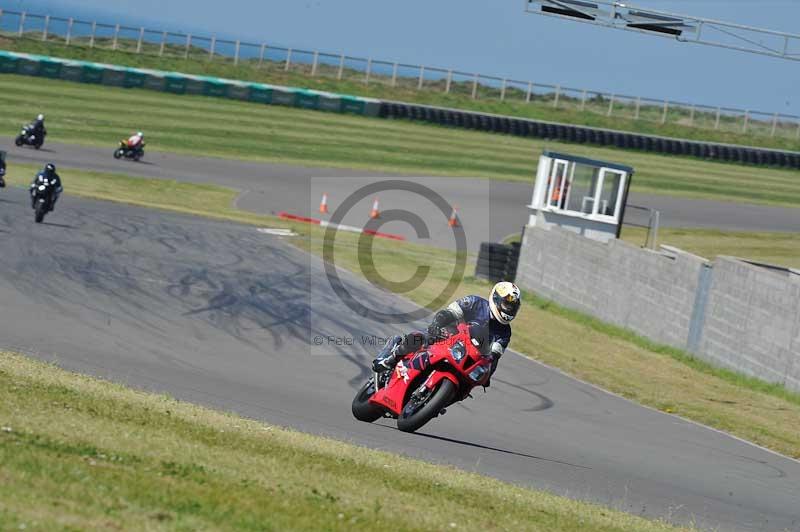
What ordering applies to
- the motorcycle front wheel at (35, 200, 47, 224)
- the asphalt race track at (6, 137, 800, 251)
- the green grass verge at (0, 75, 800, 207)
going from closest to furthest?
1. the motorcycle front wheel at (35, 200, 47, 224)
2. the asphalt race track at (6, 137, 800, 251)
3. the green grass verge at (0, 75, 800, 207)

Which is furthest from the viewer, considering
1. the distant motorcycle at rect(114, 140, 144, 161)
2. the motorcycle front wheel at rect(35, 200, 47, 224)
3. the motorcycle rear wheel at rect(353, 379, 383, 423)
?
the distant motorcycle at rect(114, 140, 144, 161)

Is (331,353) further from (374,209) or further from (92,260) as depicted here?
(374,209)

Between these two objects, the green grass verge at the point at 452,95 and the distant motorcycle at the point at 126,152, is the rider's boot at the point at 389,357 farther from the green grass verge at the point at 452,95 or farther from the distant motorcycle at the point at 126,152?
the green grass verge at the point at 452,95

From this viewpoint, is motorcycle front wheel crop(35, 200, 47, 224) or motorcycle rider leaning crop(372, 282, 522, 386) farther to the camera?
motorcycle front wheel crop(35, 200, 47, 224)

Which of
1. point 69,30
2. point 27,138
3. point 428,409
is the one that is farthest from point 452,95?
point 428,409

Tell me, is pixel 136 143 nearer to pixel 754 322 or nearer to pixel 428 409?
pixel 754 322

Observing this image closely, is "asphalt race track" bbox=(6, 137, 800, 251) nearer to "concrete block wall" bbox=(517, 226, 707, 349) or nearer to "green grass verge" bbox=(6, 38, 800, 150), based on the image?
"concrete block wall" bbox=(517, 226, 707, 349)

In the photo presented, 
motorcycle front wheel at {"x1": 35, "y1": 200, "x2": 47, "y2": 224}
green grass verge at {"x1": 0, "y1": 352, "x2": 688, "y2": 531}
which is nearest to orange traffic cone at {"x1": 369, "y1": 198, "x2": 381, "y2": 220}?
motorcycle front wheel at {"x1": 35, "y1": 200, "x2": 47, "y2": 224}

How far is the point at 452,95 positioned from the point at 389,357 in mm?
56489

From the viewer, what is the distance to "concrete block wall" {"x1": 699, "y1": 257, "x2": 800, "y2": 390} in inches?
708

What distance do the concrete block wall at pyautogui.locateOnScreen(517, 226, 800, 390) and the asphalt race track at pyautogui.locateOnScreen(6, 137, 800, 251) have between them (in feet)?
30.3

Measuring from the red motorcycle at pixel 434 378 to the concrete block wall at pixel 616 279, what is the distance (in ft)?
36.1

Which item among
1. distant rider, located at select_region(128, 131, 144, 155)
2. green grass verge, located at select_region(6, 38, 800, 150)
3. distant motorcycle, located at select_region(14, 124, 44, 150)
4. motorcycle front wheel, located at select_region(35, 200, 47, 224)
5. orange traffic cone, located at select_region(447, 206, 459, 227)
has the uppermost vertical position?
green grass verge, located at select_region(6, 38, 800, 150)

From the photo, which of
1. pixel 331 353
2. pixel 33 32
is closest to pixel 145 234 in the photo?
pixel 331 353
